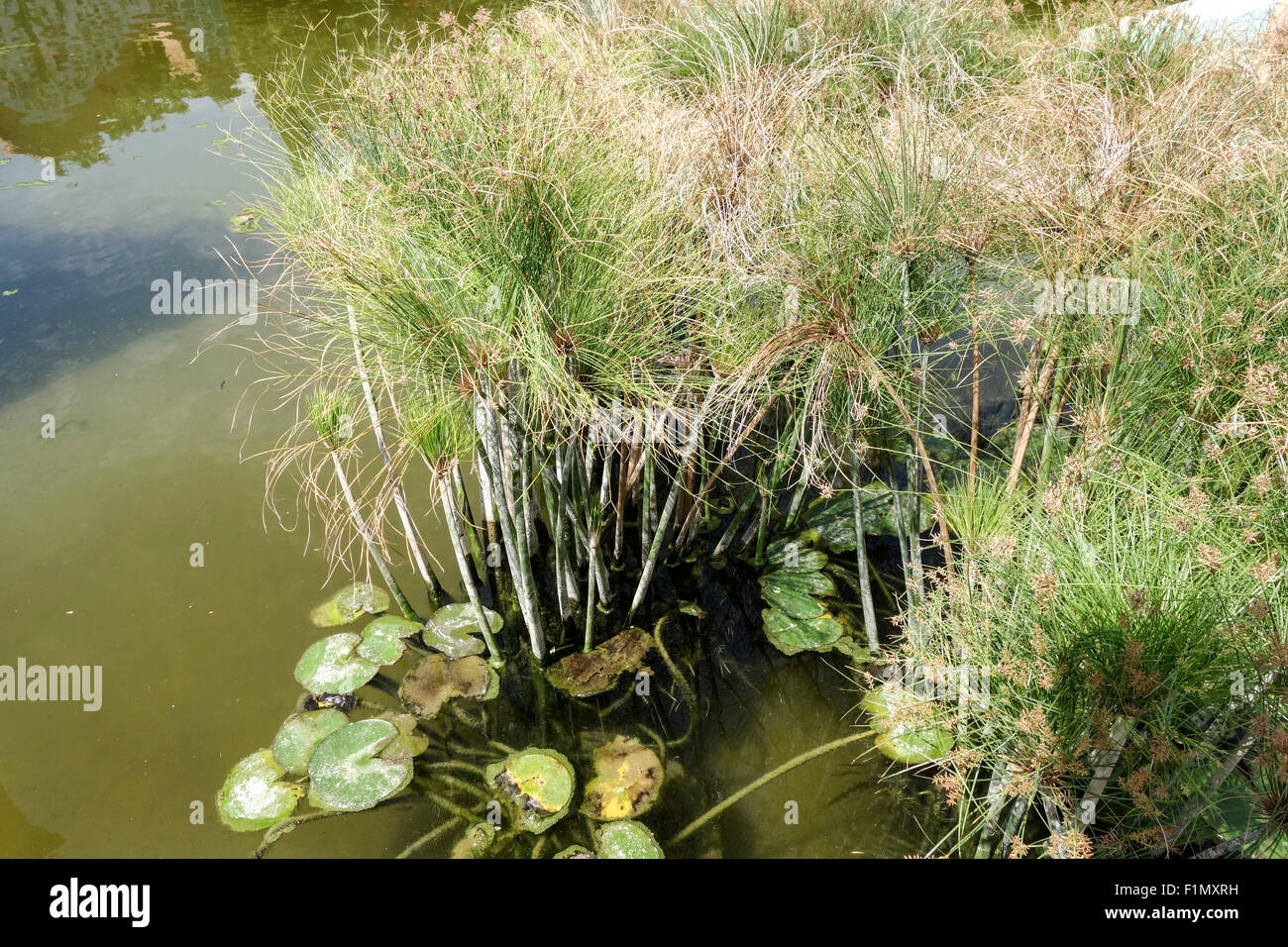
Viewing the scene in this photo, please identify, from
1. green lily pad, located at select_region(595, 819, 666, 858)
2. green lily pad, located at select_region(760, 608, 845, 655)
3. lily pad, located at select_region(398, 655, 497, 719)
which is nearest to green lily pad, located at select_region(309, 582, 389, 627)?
lily pad, located at select_region(398, 655, 497, 719)

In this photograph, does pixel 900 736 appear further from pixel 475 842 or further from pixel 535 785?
pixel 475 842

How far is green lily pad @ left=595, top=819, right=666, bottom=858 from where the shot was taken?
8.56ft

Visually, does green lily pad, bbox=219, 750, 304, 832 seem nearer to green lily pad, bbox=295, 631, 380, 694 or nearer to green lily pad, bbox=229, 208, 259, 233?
green lily pad, bbox=295, 631, 380, 694

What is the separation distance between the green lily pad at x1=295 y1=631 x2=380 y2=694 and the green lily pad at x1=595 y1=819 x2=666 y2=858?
108cm

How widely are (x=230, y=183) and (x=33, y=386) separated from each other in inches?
96.6

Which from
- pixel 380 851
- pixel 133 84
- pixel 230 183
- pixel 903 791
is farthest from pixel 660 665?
pixel 133 84

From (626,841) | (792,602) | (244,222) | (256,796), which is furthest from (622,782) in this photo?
(244,222)

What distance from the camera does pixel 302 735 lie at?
2914mm

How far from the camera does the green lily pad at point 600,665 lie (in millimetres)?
3164

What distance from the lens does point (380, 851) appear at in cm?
266

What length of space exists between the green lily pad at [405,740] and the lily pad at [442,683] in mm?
51

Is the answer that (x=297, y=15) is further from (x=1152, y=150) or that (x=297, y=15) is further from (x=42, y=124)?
(x=1152, y=150)

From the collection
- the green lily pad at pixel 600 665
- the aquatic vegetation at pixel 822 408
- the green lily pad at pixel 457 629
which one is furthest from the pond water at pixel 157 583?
the green lily pad at pixel 457 629

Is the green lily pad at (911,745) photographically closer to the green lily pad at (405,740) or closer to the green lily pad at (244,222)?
the green lily pad at (405,740)
